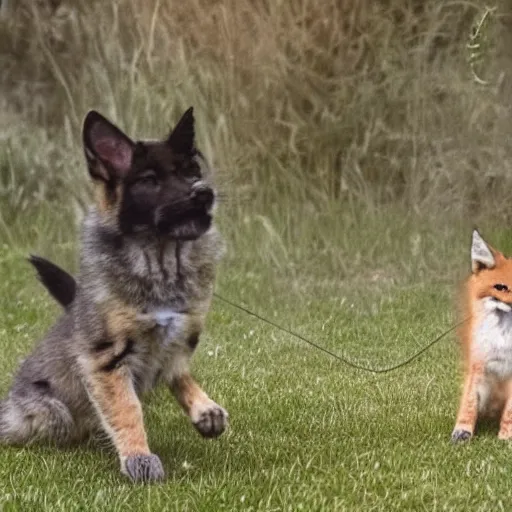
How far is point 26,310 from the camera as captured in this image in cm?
692

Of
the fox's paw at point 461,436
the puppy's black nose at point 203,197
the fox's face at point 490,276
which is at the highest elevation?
the puppy's black nose at point 203,197

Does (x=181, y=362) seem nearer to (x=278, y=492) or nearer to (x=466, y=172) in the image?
(x=278, y=492)

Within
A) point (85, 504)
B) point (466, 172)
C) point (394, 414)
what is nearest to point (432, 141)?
point (466, 172)

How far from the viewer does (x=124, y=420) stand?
351cm

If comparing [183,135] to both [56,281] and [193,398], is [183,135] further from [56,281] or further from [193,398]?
[56,281]

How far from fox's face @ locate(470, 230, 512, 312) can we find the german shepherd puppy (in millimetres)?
979

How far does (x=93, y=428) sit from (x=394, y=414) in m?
1.29

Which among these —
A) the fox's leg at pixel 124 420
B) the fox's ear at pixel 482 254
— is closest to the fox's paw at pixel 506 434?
the fox's ear at pixel 482 254

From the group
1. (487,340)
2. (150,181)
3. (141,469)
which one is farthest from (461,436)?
(150,181)

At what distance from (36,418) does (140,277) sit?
80cm

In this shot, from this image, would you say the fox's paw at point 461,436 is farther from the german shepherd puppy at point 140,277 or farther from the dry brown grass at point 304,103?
the dry brown grass at point 304,103

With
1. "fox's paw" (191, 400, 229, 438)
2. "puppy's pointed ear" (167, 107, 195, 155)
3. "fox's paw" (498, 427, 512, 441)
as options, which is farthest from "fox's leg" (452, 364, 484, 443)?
"puppy's pointed ear" (167, 107, 195, 155)

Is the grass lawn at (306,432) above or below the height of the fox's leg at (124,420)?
below

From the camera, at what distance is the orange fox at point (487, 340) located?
12.7 feet
